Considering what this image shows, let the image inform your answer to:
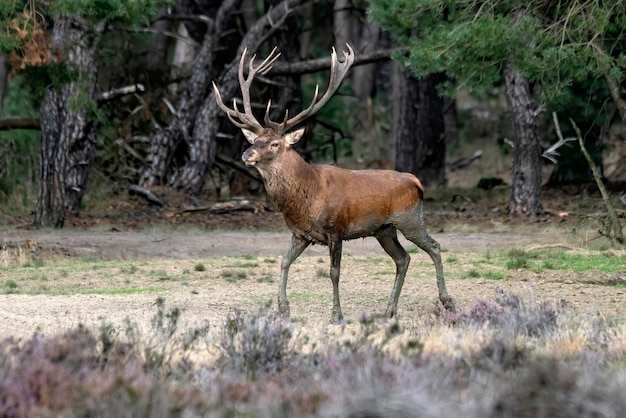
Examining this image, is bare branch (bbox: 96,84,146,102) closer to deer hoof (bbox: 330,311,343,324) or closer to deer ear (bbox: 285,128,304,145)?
deer ear (bbox: 285,128,304,145)

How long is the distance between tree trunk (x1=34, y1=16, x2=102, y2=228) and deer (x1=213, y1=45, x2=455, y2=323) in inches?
325

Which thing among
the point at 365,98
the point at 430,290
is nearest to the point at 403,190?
the point at 430,290

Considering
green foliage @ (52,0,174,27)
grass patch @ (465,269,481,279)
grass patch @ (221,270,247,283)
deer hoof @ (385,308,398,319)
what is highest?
green foliage @ (52,0,174,27)

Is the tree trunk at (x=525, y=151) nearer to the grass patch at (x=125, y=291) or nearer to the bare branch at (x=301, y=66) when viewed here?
the bare branch at (x=301, y=66)

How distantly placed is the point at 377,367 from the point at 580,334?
8.37ft

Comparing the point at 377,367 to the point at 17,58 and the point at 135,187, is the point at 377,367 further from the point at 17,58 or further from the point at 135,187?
the point at 135,187

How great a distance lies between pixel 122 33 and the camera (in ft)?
90.1

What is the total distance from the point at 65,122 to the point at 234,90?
4.96 meters

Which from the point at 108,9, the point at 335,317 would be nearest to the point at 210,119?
the point at 108,9

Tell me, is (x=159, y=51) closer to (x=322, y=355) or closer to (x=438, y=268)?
(x=438, y=268)

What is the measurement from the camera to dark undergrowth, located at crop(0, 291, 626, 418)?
6.93m

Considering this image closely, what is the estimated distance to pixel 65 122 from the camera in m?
21.5

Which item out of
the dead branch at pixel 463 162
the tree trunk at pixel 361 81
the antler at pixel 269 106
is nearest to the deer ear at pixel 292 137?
the antler at pixel 269 106

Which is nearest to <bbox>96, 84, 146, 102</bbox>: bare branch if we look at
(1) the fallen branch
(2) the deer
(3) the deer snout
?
(1) the fallen branch
